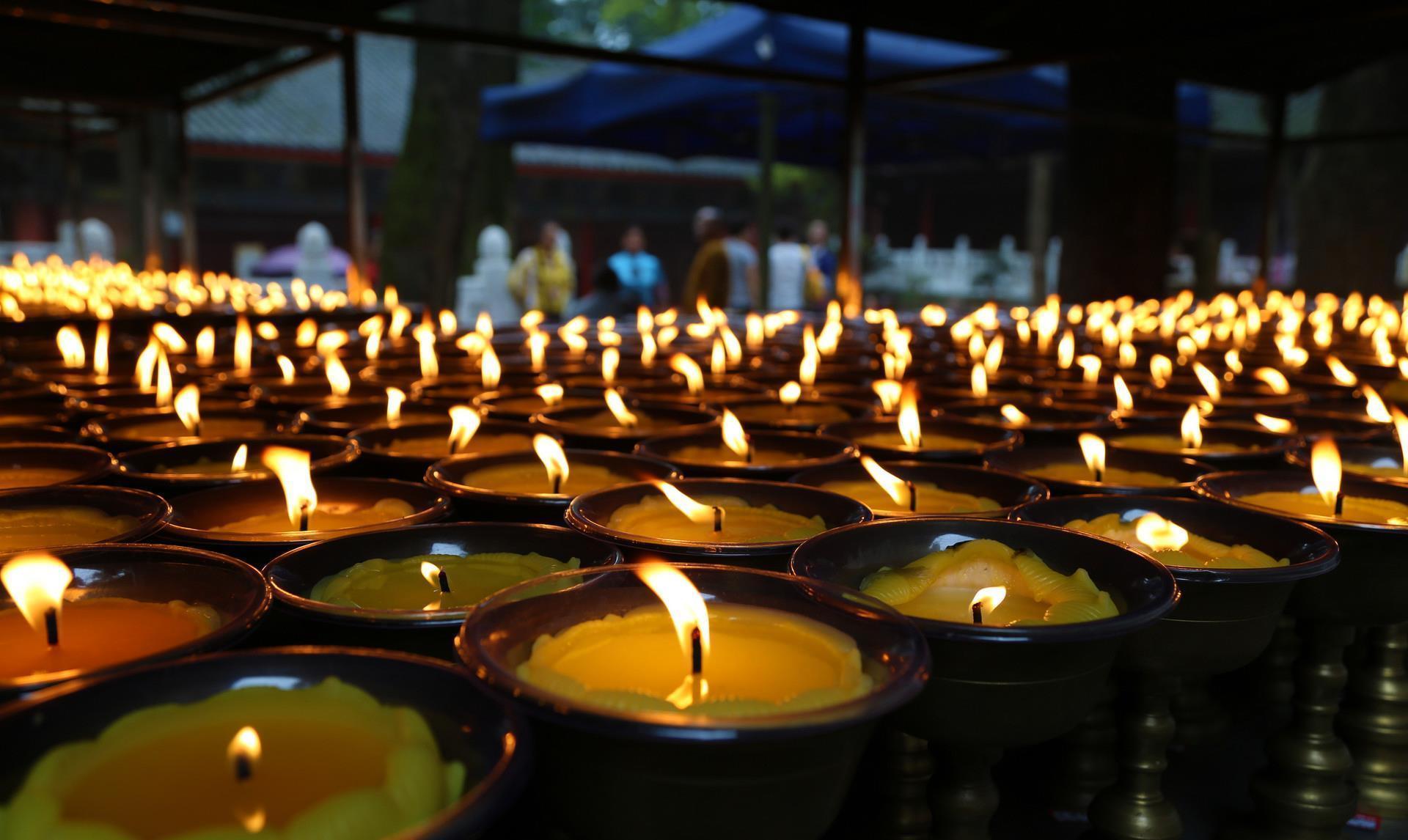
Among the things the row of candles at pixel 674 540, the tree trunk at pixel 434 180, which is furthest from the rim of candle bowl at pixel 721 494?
the tree trunk at pixel 434 180

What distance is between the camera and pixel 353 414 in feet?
7.90

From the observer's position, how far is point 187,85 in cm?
683

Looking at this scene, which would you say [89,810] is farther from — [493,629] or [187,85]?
[187,85]

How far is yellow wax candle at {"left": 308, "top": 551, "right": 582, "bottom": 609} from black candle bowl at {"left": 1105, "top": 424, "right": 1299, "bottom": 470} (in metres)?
1.26

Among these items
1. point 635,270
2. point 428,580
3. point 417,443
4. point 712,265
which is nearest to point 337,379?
point 417,443

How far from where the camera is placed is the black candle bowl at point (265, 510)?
130 cm

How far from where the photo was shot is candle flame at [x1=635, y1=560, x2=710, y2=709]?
966 mm

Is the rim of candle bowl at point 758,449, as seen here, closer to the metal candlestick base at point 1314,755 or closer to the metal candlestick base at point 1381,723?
the metal candlestick base at point 1314,755

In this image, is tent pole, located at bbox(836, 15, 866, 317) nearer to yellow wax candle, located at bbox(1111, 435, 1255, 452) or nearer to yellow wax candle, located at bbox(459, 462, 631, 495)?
yellow wax candle, located at bbox(1111, 435, 1255, 452)

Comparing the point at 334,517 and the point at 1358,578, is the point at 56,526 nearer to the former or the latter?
the point at 334,517

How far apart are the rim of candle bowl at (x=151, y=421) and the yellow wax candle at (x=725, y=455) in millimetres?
836

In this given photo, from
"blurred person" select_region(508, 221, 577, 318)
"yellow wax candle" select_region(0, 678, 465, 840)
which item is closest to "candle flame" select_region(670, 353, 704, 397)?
"yellow wax candle" select_region(0, 678, 465, 840)

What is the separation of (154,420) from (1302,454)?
7.69 feet

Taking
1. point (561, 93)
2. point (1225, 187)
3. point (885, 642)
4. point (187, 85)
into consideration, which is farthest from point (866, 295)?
point (885, 642)
